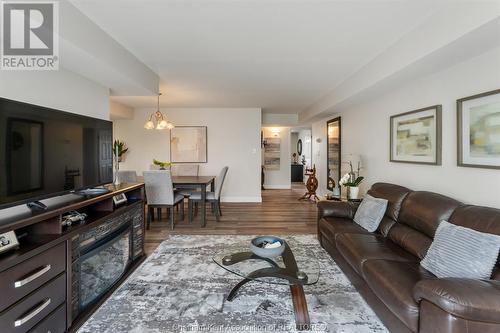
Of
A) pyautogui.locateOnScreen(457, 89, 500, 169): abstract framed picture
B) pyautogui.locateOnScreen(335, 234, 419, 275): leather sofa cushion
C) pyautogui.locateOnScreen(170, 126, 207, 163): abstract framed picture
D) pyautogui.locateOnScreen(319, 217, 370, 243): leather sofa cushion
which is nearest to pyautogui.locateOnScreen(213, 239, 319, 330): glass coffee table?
pyautogui.locateOnScreen(335, 234, 419, 275): leather sofa cushion

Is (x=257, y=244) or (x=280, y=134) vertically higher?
(x=280, y=134)

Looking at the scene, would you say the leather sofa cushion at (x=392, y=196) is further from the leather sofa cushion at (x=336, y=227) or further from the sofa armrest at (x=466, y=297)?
the sofa armrest at (x=466, y=297)

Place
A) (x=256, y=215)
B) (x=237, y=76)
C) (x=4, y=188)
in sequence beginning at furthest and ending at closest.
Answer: (x=256, y=215), (x=237, y=76), (x=4, y=188)

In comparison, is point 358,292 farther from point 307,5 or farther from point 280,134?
point 280,134

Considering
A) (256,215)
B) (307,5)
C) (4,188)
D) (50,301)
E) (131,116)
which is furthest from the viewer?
(131,116)

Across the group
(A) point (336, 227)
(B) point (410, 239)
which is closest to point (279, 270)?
(A) point (336, 227)

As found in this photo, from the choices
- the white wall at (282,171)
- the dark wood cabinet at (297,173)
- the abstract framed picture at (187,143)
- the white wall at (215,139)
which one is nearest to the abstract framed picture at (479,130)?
the white wall at (215,139)

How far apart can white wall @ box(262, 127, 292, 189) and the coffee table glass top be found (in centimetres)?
649

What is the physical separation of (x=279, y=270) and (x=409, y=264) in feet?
3.32

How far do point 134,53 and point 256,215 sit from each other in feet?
11.5

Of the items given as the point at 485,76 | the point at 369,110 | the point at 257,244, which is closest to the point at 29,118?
the point at 257,244

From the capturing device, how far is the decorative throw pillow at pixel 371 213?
8.70 feet

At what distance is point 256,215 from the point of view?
4.95 m

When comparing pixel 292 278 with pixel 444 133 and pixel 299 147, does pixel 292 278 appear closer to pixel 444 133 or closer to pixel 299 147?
pixel 444 133
